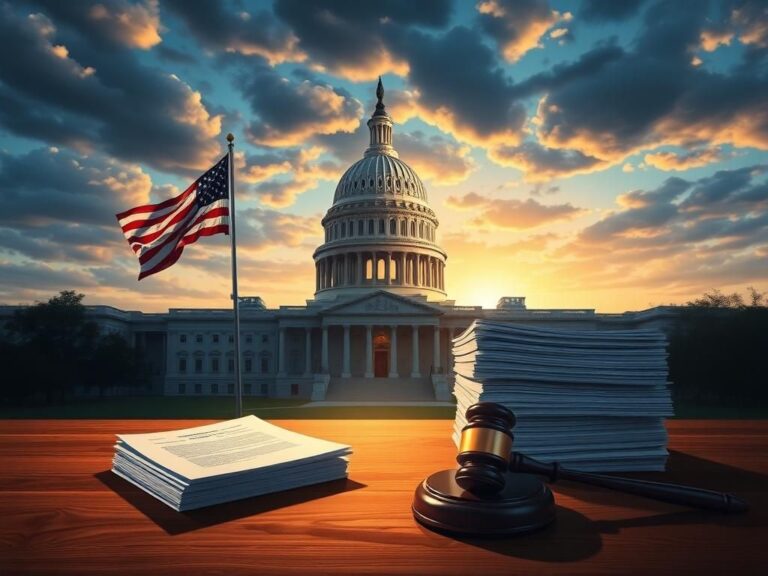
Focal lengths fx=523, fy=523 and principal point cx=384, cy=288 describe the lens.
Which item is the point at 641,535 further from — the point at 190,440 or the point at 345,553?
the point at 190,440

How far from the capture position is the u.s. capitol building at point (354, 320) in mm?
62562

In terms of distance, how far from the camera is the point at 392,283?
73.4m

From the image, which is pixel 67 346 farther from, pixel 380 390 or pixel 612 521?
pixel 612 521

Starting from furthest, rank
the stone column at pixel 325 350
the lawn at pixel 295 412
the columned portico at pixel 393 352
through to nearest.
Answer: the stone column at pixel 325 350 < the columned portico at pixel 393 352 < the lawn at pixel 295 412

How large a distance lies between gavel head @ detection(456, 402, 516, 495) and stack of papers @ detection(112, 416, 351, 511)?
3.22 feet

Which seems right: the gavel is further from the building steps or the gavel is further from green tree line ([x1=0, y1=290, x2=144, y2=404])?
green tree line ([x1=0, y1=290, x2=144, y2=404])

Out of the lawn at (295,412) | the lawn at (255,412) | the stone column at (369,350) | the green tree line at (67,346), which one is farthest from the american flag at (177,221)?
the stone column at (369,350)

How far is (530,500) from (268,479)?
1295 mm

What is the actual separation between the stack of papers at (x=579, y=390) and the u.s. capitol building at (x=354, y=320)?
52630mm

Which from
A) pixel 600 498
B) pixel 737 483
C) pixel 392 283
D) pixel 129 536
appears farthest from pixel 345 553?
pixel 392 283

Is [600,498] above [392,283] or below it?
below

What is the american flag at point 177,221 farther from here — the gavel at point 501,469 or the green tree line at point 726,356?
the green tree line at point 726,356

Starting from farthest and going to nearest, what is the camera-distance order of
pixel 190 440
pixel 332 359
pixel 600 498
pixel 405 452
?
pixel 332 359
pixel 405 452
pixel 190 440
pixel 600 498

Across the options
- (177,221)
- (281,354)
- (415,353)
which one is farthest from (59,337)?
(177,221)
